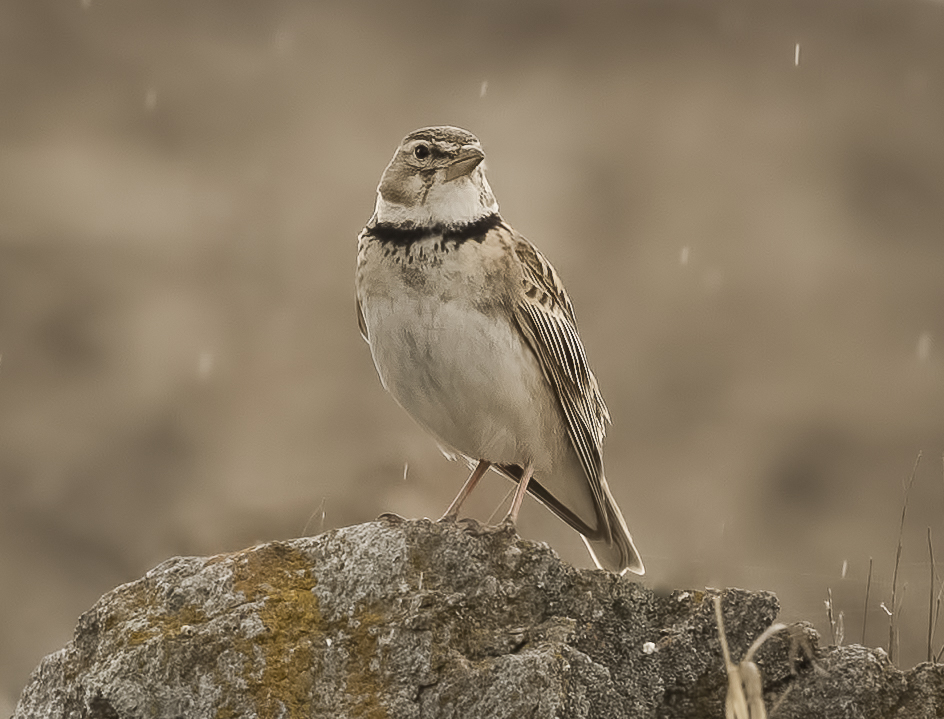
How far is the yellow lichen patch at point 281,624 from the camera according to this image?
323 centimetres

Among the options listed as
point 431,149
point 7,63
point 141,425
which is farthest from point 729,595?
point 7,63

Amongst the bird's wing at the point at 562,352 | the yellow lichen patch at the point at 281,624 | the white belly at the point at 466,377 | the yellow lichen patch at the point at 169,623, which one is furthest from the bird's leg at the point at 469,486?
the yellow lichen patch at the point at 169,623

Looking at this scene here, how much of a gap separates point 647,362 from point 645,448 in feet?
5.34

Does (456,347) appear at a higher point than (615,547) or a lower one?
higher

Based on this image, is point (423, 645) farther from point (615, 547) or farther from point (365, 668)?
point (615, 547)

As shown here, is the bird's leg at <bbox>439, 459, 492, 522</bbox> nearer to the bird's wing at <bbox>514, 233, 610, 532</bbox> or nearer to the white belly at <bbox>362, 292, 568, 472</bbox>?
the white belly at <bbox>362, 292, 568, 472</bbox>

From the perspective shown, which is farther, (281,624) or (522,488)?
(522,488)

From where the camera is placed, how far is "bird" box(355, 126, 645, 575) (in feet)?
14.4

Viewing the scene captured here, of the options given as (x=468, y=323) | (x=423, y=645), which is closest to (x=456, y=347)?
(x=468, y=323)

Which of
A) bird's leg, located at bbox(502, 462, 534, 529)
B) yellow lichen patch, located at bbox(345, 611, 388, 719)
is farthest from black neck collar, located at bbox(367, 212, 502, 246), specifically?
yellow lichen patch, located at bbox(345, 611, 388, 719)

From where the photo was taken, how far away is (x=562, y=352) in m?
4.76

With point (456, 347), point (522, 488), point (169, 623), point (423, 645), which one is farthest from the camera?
point (522, 488)

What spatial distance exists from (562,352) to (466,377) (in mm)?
485

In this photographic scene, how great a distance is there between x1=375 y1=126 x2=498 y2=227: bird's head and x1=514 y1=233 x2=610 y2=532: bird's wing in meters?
0.27
